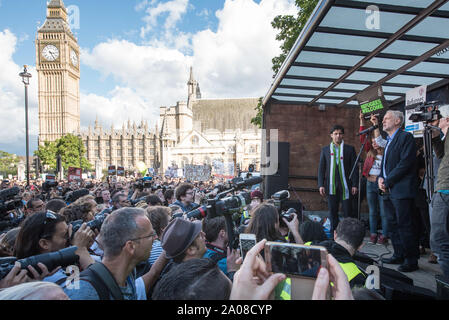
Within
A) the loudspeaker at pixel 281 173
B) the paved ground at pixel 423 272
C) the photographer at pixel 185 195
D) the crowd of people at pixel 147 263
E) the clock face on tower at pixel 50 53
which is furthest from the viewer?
the clock face on tower at pixel 50 53

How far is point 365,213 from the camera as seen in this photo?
7836mm

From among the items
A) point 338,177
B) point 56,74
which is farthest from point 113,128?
point 338,177

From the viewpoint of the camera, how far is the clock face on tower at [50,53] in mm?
88500

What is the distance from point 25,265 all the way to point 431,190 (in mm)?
4376

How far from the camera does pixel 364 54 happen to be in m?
5.15

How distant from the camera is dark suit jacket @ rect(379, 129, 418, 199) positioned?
3.85m

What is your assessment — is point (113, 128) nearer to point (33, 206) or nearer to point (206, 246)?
point (33, 206)

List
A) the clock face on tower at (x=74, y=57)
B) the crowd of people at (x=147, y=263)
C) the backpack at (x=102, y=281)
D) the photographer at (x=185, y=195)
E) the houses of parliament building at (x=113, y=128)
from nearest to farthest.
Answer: the crowd of people at (x=147, y=263)
the backpack at (x=102, y=281)
the photographer at (x=185, y=195)
the houses of parliament building at (x=113, y=128)
the clock face on tower at (x=74, y=57)

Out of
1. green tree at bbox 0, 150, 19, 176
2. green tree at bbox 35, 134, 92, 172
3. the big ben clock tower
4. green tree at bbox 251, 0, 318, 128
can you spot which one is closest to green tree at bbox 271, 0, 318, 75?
green tree at bbox 251, 0, 318, 128

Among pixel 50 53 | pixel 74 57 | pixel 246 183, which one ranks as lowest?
pixel 246 183

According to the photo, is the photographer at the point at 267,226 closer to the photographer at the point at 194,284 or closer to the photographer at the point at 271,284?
the photographer at the point at 194,284

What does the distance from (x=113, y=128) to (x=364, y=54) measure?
94.9m

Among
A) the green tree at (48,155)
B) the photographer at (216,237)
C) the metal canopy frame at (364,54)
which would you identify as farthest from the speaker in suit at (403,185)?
the green tree at (48,155)

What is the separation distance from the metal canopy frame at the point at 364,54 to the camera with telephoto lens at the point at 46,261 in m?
3.82
